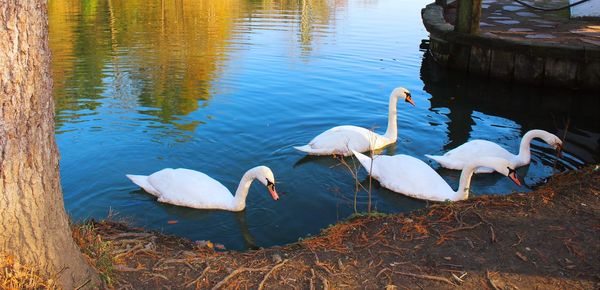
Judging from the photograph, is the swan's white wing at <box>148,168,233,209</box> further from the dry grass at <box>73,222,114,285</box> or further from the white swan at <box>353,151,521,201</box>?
the dry grass at <box>73,222,114,285</box>

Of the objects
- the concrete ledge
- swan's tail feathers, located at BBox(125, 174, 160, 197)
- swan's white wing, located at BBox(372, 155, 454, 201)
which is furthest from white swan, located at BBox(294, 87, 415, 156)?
the concrete ledge

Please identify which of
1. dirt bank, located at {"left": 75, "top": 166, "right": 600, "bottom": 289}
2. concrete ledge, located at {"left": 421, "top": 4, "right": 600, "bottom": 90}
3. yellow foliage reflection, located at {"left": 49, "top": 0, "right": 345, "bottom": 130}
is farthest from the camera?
concrete ledge, located at {"left": 421, "top": 4, "right": 600, "bottom": 90}

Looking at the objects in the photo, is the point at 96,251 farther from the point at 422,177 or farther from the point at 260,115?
the point at 260,115

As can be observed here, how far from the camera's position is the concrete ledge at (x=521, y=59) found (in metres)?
11.9

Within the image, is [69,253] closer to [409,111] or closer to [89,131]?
A: [89,131]

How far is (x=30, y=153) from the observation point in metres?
3.10

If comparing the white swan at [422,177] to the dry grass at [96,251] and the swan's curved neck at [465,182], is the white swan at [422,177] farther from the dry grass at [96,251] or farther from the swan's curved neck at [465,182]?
the dry grass at [96,251]

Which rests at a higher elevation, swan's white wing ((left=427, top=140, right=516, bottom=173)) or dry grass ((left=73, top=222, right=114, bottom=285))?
→ dry grass ((left=73, top=222, right=114, bottom=285))

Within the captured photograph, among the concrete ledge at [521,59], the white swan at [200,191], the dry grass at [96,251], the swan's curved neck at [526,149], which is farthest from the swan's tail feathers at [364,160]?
the concrete ledge at [521,59]

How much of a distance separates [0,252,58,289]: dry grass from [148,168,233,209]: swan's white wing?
3.42m

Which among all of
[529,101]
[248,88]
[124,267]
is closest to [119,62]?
[248,88]

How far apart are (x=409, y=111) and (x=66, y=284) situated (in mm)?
8791

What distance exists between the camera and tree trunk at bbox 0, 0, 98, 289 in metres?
2.89

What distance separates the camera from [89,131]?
9.52 metres
